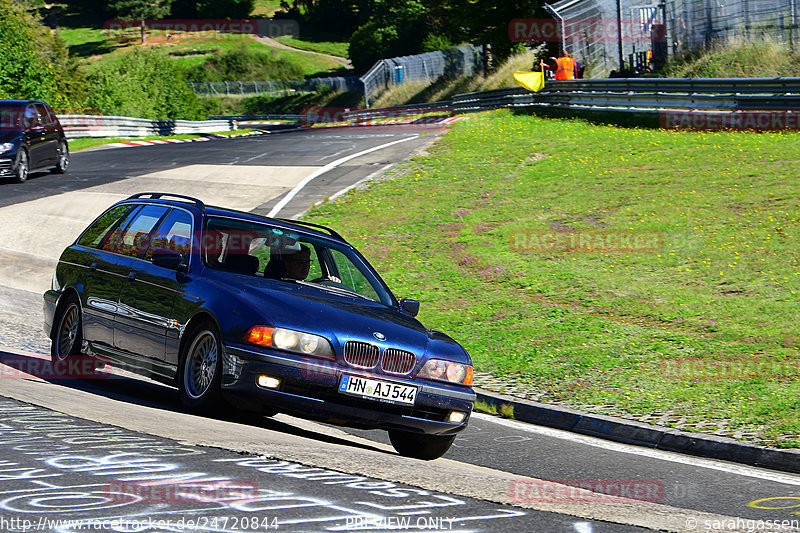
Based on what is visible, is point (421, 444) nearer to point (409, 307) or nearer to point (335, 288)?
point (409, 307)

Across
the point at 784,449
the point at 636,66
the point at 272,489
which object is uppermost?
the point at 636,66

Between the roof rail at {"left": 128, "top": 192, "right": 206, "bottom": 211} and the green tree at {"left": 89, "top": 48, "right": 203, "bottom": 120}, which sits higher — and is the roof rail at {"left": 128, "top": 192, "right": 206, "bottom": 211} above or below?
below

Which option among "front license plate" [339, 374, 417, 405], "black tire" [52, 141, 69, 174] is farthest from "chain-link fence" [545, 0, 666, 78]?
"front license plate" [339, 374, 417, 405]

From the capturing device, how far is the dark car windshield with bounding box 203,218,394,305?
7.86 meters

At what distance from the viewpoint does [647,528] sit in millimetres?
4961

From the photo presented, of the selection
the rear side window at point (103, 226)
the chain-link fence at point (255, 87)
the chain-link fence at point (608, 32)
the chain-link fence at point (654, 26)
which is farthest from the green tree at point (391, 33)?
the rear side window at point (103, 226)

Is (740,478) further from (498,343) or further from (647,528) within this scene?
(498,343)

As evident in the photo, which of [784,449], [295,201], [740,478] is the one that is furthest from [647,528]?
[295,201]

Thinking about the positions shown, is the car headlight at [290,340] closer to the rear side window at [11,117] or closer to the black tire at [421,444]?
the black tire at [421,444]

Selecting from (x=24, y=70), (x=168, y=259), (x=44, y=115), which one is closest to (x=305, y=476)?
(x=168, y=259)

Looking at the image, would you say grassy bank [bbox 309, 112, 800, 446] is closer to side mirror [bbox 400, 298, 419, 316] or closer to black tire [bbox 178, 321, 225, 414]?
side mirror [bbox 400, 298, 419, 316]

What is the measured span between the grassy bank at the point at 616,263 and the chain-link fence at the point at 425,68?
37576 mm

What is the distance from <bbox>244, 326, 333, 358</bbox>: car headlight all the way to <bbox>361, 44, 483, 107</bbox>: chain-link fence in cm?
5709

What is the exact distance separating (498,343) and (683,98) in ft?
60.3
